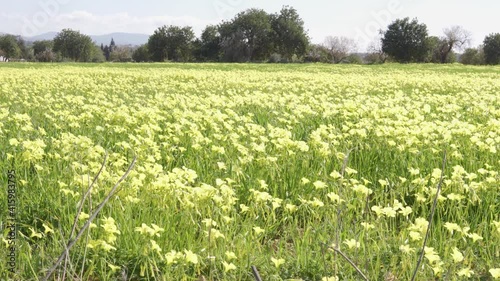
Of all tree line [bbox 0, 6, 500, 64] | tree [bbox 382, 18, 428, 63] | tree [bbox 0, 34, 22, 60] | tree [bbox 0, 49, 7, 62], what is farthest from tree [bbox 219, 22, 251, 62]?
tree [bbox 0, 34, 22, 60]

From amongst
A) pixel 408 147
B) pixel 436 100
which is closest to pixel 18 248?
pixel 408 147

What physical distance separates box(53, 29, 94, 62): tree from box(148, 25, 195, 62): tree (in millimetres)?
16892

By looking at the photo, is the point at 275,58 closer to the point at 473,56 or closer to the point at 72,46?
the point at 473,56

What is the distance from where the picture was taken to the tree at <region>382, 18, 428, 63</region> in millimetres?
80062

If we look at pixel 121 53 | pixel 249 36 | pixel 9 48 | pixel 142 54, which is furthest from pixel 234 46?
pixel 9 48

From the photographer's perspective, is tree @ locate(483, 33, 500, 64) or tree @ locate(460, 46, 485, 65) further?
tree @ locate(460, 46, 485, 65)

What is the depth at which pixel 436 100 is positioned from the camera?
433 inches

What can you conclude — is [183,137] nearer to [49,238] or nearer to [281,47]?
[49,238]

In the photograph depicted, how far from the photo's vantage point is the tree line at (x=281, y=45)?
8088cm

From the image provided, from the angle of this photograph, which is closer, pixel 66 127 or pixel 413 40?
pixel 66 127

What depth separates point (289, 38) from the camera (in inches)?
3570

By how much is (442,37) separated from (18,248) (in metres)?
96.4

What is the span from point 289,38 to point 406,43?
20537mm

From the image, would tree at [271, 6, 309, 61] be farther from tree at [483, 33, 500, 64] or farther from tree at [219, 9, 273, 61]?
tree at [483, 33, 500, 64]
